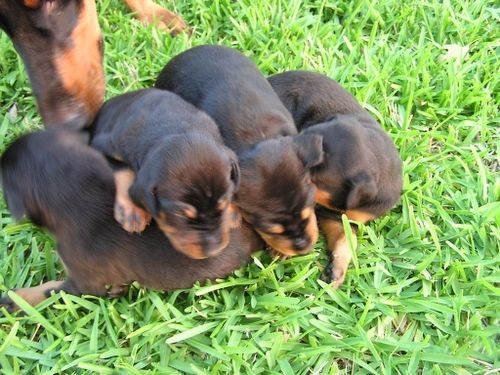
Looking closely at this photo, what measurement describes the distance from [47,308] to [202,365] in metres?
0.84

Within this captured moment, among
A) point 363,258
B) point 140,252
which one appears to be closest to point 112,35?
point 140,252

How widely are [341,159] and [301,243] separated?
1.51 ft

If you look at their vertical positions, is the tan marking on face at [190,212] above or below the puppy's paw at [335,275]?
above

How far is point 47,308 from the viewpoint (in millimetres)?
3248

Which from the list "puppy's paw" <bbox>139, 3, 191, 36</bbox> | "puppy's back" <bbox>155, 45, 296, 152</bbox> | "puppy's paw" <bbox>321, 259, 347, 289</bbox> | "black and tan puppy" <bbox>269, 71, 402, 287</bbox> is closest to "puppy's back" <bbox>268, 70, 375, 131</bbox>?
"black and tan puppy" <bbox>269, 71, 402, 287</bbox>

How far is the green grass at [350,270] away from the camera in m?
3.12

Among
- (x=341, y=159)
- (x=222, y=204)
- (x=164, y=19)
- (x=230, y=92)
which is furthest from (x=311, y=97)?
(x=164, y=19)

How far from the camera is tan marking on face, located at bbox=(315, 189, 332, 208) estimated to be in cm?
328

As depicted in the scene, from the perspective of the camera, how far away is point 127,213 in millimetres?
2936

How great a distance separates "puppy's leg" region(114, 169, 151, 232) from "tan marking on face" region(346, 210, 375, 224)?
1.08 meters

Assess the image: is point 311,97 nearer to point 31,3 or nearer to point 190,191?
point 190,191

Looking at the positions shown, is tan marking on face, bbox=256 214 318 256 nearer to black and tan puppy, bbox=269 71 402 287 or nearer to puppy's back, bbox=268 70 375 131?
black and tan puppy, bbox=269 71 402 287

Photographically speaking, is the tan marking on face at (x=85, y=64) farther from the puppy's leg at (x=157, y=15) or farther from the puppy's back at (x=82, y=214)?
the puppy's leg at (x=157, y=15)

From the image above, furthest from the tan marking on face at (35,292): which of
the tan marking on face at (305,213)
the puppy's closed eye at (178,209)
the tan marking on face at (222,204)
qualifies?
the tan marking on face at (305,213)
